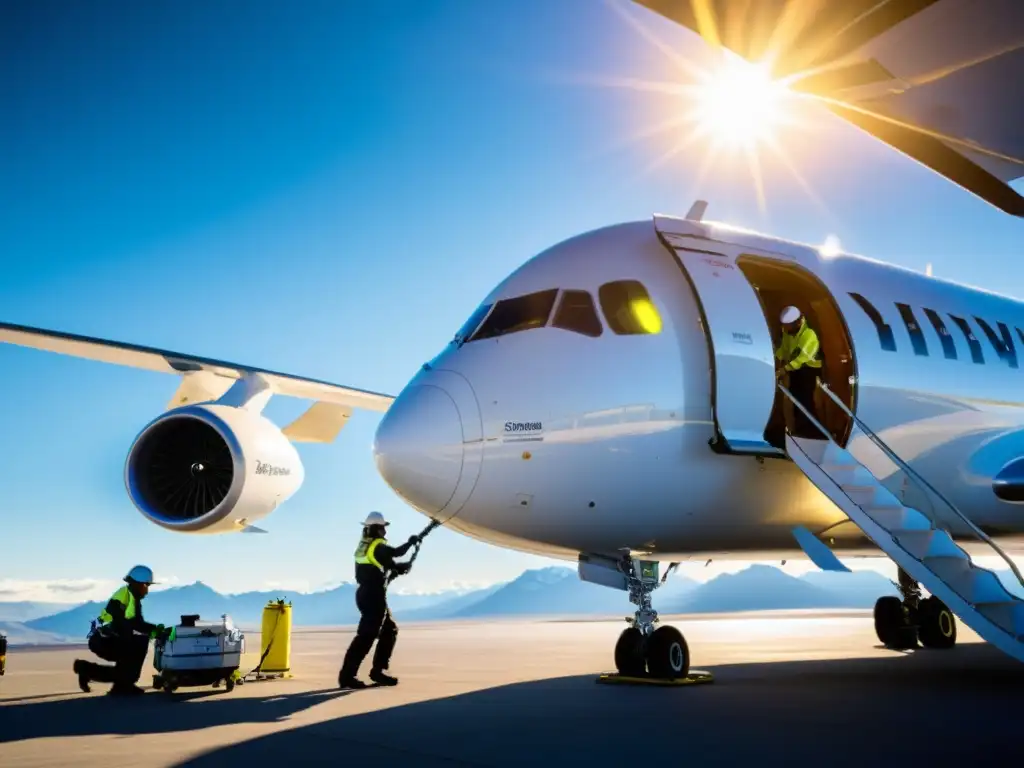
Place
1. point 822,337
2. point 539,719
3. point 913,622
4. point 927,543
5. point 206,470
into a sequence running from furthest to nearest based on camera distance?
1. point 913,622
2. point 206,470
3. point 822,337
4. point 927,543
5. point 539,719

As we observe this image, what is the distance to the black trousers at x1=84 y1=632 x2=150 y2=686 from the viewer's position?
10.8m

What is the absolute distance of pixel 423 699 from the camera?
9.45 metres

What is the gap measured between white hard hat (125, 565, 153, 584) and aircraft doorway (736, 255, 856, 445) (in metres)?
7.12

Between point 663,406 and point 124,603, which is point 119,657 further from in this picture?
point 663,406

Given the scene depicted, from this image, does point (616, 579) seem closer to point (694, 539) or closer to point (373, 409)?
point (694, 539)

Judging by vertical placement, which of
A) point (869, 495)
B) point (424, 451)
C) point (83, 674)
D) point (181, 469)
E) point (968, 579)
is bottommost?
point (83, 674)

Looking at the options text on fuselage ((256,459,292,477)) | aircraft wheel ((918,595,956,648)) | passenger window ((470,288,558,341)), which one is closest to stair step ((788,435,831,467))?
passenger window ((470,288,558,341))

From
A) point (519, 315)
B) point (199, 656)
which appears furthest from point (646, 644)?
point (199, 656)

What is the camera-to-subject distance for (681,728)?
705cm

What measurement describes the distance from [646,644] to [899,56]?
21.0ft

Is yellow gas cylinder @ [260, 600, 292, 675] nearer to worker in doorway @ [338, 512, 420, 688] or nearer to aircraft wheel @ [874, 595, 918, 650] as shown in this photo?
worker in doorway @ [338, 512, 420, 688]

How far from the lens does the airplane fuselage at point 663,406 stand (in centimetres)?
905

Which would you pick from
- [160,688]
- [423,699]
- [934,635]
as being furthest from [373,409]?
[934,635]

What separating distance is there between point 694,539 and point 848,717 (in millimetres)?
2869
